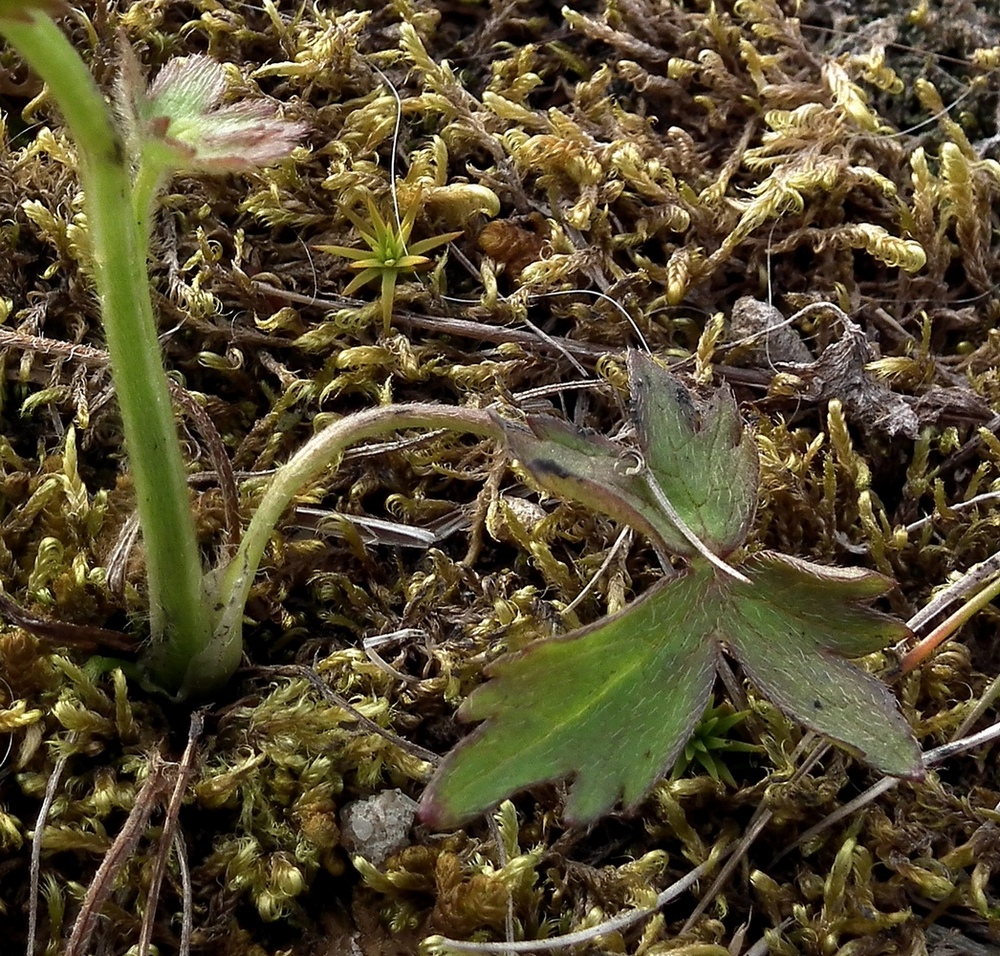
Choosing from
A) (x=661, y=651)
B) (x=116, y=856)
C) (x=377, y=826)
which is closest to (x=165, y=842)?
(x=116, y=856)

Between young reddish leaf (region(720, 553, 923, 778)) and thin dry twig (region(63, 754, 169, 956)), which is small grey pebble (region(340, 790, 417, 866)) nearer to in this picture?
thin dry twig (region(63, 754, 169, 956))

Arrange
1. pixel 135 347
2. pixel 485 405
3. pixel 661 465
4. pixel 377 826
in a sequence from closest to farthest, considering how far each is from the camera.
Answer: pixel 135 347
pixel 661 465
pixel 377 826
pixel 485 405

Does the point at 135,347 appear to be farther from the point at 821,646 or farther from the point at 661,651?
the point at 821,646

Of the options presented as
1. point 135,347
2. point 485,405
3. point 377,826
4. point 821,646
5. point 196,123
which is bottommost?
point 377,826

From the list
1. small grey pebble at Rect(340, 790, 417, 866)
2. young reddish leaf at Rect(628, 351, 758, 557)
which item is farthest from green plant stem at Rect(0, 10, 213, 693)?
young reddish leaf at Rect(628, 351, 758, 557)

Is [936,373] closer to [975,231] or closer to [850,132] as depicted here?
[975,231]

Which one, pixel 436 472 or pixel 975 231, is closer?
pixel 436 472

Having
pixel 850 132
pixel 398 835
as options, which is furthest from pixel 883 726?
pixel 850 132

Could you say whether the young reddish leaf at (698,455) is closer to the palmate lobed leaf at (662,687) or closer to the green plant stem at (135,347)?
the palmate lobed leaf at (662,687)
